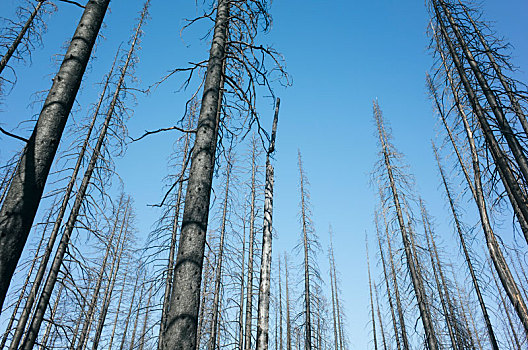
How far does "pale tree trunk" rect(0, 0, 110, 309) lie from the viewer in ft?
7.95

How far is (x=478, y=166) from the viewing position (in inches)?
289

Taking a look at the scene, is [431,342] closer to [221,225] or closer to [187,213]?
[221,225]

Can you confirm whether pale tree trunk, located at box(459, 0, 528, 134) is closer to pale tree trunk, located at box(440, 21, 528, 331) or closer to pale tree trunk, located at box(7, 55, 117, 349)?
pale tree trunk, located at box(440, 21, 528, 331)

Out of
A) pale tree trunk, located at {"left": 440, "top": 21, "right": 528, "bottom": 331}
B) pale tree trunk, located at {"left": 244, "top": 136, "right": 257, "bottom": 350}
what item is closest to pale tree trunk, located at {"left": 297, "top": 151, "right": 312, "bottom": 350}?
pale tree trunk, located at {"left": 244, "top": 136, "right": 257, "bottom": 350}

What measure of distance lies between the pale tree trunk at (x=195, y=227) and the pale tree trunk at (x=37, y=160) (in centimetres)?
132

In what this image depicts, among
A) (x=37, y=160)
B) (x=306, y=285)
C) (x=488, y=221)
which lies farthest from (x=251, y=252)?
(x=37, y=160)

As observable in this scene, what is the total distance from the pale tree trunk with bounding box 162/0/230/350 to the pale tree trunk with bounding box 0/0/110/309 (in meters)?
1.32

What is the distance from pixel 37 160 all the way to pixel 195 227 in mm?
1602

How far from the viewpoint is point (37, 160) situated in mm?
2730

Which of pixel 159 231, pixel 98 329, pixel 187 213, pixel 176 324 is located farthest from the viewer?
pixel 98 329

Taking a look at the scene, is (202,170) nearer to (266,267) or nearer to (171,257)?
(266,267)

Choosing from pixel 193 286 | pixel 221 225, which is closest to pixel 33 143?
pixel 193 286

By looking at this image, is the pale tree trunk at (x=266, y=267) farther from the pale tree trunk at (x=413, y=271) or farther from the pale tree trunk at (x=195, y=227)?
the pale tree trunk at (x=413, y=271)

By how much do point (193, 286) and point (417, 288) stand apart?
36.5ft
